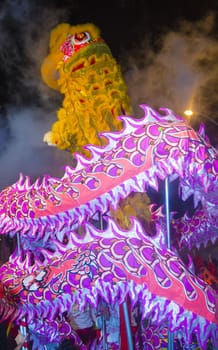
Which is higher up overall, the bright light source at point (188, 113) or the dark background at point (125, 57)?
the dark background at point (125, 57)

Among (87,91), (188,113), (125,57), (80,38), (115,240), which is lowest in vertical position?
(115,240)

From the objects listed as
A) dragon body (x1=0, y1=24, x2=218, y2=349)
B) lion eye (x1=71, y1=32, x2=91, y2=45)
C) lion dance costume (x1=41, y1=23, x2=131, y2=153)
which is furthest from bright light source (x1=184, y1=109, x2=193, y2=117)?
dragon body (x1=0, y1=24, x2=218, y2=349)

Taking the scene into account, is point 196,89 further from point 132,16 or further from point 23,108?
point 23,108

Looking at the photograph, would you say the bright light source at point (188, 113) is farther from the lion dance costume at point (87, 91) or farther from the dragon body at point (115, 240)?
the dragon body at point (115, 240)

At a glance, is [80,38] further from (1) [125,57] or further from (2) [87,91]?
(1) [125,57]

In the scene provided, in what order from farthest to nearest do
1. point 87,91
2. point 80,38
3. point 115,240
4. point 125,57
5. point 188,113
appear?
point 188,113
point 125,57
point 80,38
point 87,91
point 115,240

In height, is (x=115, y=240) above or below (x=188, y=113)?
below

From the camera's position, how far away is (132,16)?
15.0 ft

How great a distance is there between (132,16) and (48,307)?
3.45 m

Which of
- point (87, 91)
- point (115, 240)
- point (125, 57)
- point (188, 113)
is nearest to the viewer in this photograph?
point (115, 240)

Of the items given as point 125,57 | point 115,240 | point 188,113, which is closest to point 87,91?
point 115,240

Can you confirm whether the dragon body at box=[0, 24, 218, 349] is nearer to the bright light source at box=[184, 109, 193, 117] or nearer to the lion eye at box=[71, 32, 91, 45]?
the lion eye at box=[71, 32, 91, 45]

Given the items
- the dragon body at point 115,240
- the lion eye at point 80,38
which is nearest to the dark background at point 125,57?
the lion eye at point 80,38

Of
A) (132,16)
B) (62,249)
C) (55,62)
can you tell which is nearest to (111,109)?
(55,62)
